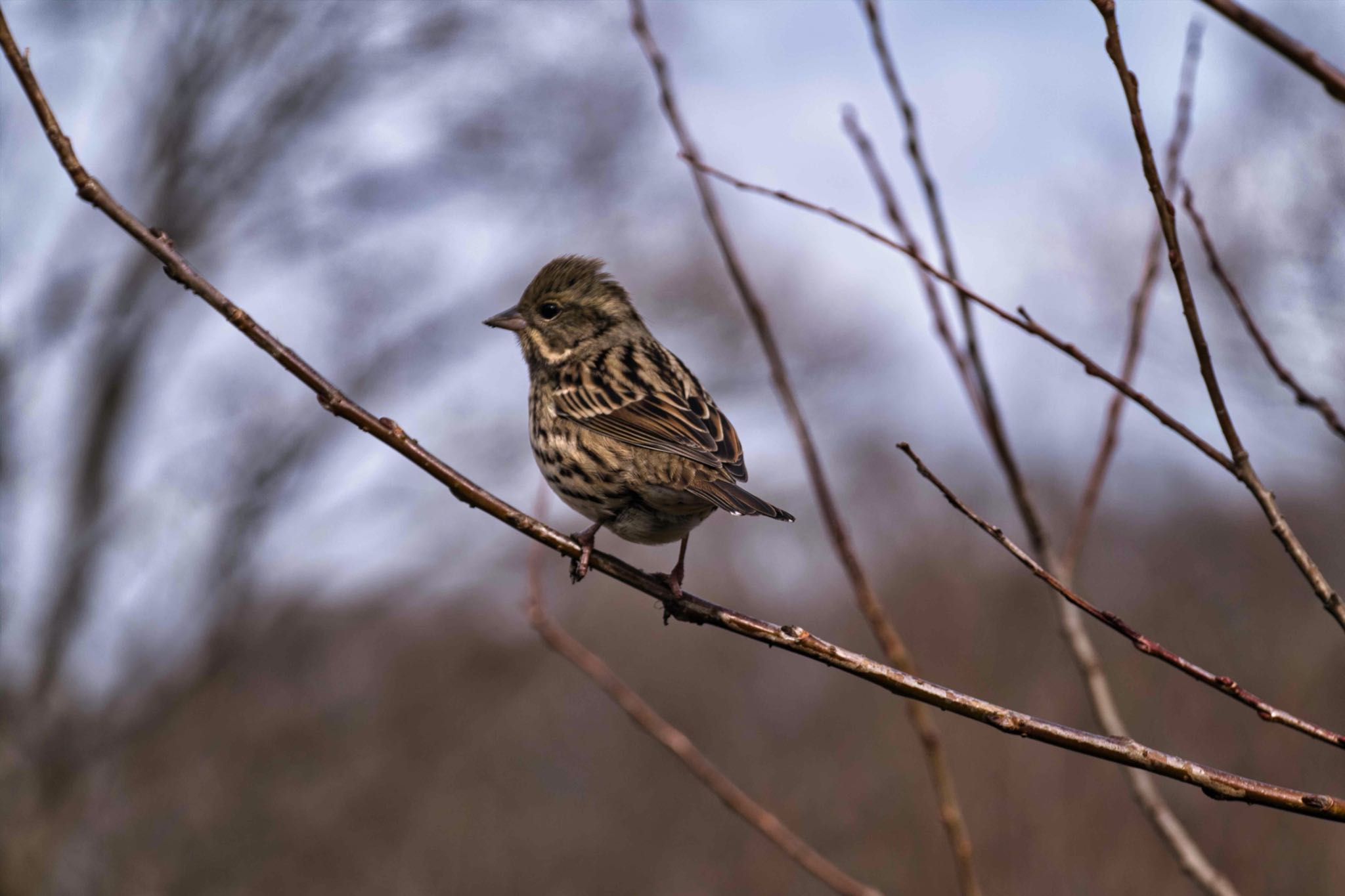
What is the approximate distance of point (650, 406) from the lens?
4660mm

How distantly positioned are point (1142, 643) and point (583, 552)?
157 centimetres

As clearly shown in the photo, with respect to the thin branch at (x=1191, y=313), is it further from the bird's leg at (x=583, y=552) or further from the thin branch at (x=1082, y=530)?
the bird's leg at (x=583, y=552)

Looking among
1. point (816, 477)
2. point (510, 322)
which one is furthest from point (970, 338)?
point (510, 322)

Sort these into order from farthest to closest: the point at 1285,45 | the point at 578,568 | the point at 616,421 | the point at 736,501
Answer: the point at 616,421 → the point at 736,501 → the point at 578,568 → the point at 1285,45

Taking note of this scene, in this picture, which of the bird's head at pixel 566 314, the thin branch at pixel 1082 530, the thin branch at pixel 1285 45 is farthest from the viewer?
the bird's head at pixel 566 314

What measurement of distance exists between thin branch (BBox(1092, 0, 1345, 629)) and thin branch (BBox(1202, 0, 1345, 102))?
16.8 inches

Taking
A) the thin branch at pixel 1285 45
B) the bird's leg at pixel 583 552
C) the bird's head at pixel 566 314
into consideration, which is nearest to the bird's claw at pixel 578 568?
the bird's leg at pixel 583 552

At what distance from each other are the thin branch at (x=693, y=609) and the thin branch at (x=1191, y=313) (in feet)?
1.28

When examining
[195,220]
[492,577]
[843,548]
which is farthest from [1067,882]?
[195,220]

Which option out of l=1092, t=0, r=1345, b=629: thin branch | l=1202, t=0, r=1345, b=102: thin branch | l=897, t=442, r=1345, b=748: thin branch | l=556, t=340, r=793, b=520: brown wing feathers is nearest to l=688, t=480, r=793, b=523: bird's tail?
l=556, t=340, r=793, b=520: brown wing feathers

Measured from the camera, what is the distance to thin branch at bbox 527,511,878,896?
123 inches

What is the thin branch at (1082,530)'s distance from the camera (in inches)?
118

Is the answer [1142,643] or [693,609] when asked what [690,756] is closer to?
[693,609]

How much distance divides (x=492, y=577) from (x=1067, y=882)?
880 centimetres
